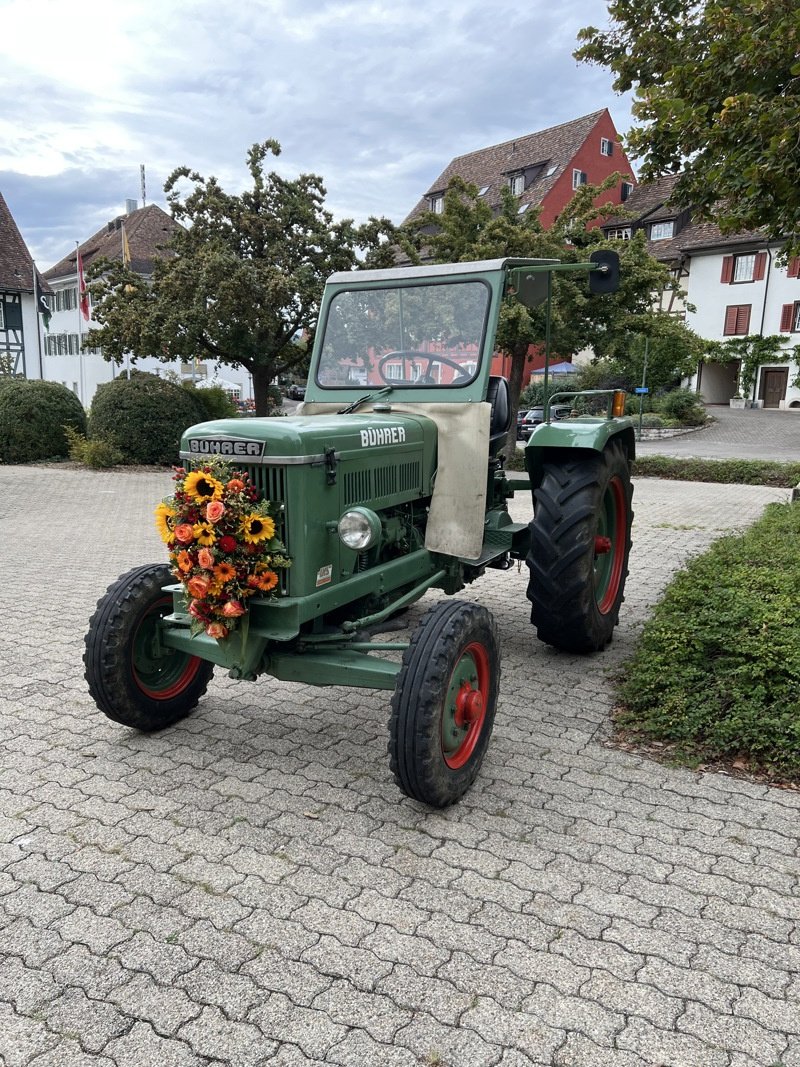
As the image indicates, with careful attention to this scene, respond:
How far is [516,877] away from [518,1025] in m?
0.67

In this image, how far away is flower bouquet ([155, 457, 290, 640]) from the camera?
9.87 ft

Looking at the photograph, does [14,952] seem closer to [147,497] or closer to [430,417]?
[430,417]

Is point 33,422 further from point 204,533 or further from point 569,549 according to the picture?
point 204,533

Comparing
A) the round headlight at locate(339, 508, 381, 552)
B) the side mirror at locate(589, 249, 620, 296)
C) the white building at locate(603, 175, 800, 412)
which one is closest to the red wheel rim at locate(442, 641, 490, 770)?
the round headlight at locate(339, 508, 381, 552)

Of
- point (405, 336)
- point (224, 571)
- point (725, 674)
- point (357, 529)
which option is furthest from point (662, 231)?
point (224, 571)

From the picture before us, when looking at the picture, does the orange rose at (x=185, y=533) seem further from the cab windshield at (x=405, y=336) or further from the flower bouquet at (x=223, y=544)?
the cab windshield at (x=405, y=336)

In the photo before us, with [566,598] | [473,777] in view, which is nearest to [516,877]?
[473,777]

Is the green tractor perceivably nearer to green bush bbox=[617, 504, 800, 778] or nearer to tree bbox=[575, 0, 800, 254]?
green bush bbox=[617, 504, 800, 778]

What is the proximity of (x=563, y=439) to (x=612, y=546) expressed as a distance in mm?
1132

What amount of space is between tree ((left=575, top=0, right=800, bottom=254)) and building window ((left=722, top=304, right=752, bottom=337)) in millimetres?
30104

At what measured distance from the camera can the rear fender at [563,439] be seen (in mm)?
4582

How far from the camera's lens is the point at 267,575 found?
3.05 meters

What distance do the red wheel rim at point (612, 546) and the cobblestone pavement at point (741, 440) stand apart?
49.0 ft

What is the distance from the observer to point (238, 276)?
14531mm
